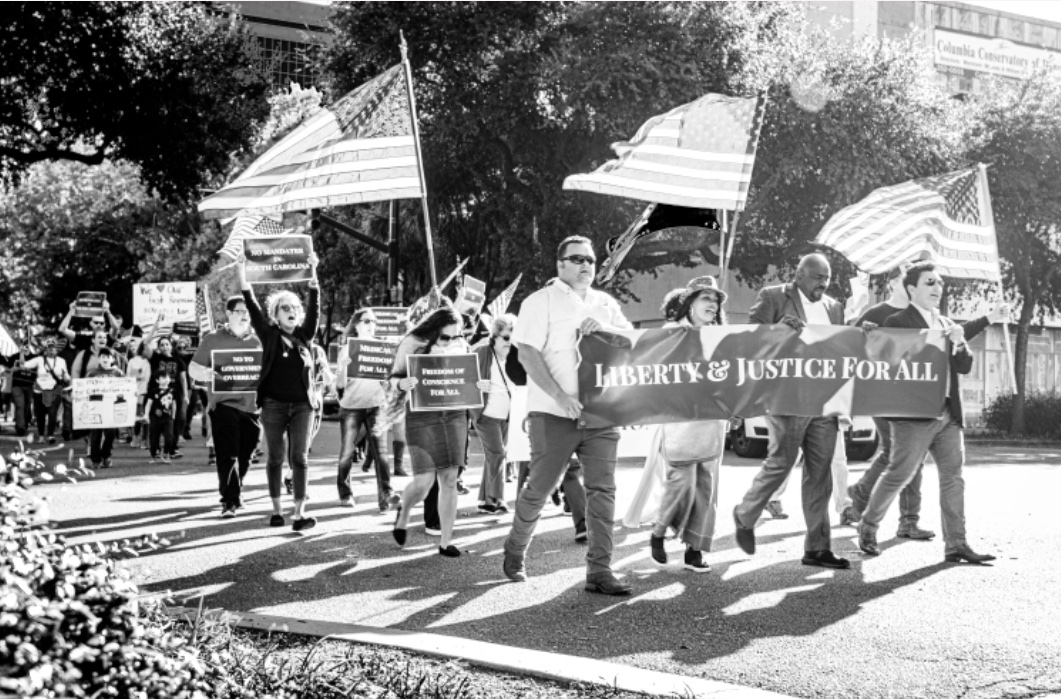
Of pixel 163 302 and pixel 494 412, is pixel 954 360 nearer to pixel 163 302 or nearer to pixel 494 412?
pixel 494 412

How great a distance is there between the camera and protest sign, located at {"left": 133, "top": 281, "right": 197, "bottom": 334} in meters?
25.4

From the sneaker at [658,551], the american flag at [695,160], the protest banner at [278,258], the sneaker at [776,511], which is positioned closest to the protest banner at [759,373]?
the sneaker at [658,551]

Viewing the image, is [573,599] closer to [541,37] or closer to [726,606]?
[726,606]

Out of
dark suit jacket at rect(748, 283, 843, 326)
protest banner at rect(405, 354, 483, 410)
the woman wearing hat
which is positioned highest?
dark suit jacket at rect(748, 283, 843, 326)

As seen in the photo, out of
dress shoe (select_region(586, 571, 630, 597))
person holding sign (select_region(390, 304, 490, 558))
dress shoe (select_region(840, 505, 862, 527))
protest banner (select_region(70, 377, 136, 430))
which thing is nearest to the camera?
dress shoe (select_region(586, 571, 630, 597))

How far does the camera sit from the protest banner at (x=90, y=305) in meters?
24.7

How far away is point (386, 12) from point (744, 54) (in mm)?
7233

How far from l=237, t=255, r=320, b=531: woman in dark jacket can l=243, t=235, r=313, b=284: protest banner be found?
857 millimetres

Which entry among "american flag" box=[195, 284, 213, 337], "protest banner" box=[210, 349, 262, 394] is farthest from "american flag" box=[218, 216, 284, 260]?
"american flag" box=[195, 284, 213, 337]

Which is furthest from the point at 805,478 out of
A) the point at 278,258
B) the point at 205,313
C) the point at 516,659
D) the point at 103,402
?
the point at 205,313

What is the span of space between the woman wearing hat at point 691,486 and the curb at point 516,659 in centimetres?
254

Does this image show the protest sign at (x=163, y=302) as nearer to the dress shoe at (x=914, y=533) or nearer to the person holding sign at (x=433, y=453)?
the person holding sign at (x=433, y=453)

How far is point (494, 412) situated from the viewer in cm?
1108

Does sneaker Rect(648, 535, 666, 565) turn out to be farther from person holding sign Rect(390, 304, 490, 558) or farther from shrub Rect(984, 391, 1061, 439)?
shrub Rect(984, 391, 1061, 439)
